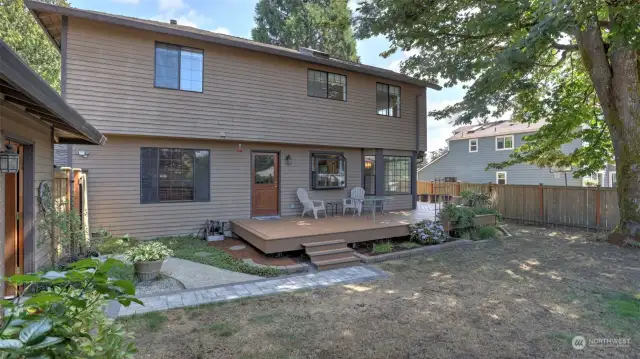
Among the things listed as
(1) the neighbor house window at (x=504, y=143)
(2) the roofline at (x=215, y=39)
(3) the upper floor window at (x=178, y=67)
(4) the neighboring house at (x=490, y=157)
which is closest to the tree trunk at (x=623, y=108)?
(2) the roofline at (x=215, y=39)

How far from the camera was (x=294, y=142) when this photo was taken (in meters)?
9.27

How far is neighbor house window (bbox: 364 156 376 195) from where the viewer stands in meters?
11.0

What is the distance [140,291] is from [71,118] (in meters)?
2.73

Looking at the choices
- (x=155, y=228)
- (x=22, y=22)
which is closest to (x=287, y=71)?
(x=155, y=228)

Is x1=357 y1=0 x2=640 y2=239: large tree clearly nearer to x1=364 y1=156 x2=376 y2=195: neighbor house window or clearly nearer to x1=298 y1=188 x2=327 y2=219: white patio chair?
x1=364 y1=156 x2=376 y2=195: neighbor house window

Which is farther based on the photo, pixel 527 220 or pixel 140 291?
pixel 527 220

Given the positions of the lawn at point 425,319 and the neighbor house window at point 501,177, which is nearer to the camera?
the lawn at point 425,319

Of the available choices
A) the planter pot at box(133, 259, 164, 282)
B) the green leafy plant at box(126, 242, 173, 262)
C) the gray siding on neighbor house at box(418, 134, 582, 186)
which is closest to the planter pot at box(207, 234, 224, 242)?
the green leafy plant at box(126, 242, 173, 262)

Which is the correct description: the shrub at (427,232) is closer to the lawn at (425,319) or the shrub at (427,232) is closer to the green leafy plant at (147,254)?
the lawn at (425,319)

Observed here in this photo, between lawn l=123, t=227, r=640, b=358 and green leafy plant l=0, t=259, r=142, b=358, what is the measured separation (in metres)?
1.85

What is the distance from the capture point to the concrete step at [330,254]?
246 inches

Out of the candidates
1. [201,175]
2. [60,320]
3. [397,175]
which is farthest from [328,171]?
[60,320]

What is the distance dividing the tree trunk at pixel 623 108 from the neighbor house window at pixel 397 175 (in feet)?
18.6

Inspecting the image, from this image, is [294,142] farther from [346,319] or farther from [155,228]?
[346,319]
